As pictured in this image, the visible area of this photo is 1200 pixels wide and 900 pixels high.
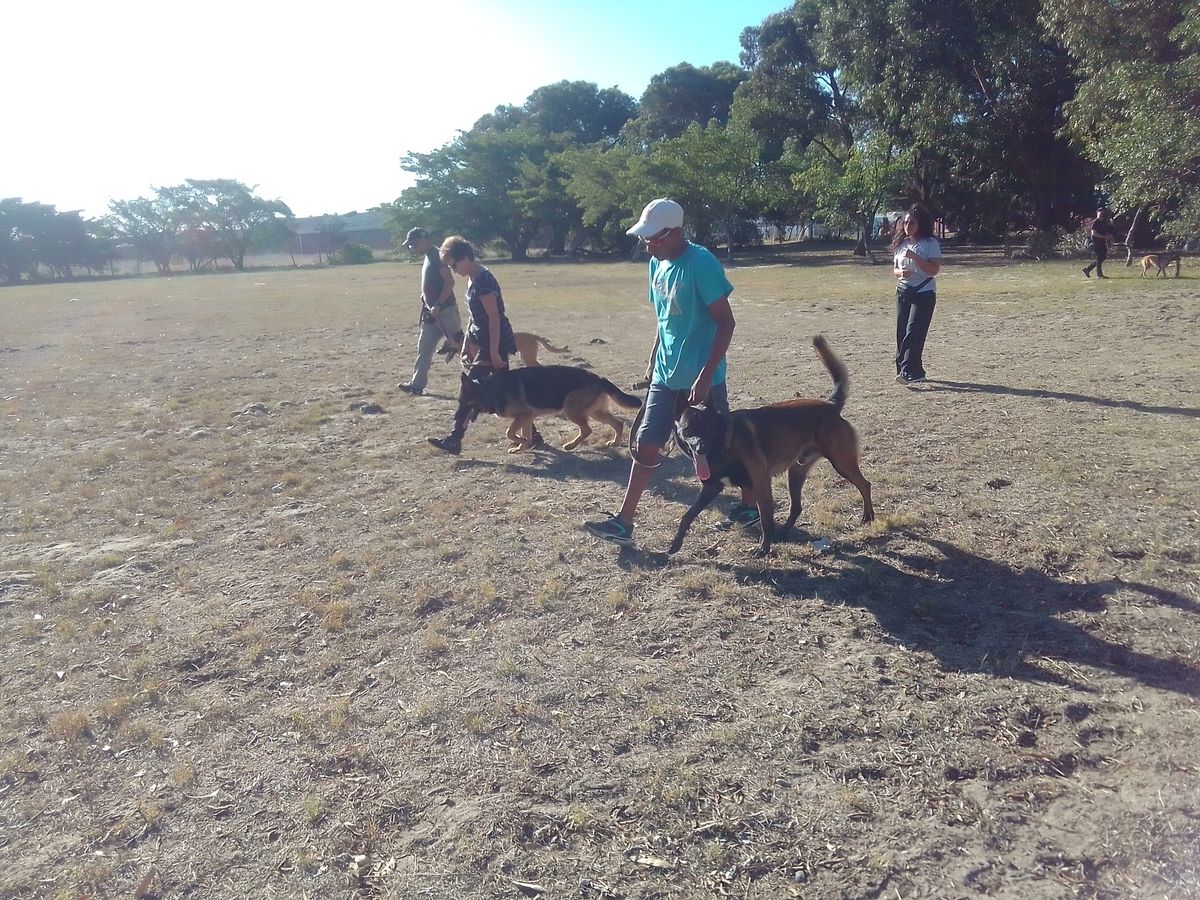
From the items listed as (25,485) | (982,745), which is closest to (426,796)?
(982,745)

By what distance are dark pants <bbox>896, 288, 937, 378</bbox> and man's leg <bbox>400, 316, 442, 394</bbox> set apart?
5453 mm

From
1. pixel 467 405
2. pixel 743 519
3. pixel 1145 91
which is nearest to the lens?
pixel 743 519

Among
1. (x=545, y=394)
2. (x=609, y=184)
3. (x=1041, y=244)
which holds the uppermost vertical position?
(x=609, y=184)

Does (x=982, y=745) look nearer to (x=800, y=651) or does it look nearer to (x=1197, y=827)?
(x=1197, y=827)

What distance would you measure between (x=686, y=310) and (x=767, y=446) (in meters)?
0.96

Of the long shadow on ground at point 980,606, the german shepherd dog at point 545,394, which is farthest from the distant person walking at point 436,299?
the long shadow on ground at point 980,606

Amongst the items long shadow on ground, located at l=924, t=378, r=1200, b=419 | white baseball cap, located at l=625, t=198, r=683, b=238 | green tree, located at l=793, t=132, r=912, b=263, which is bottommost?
long shadow on ground, located at l=924, t=378, r=1200, b=419

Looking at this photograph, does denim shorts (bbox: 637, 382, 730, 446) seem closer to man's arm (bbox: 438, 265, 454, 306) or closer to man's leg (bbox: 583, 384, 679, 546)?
man's leg (bbox: 583, 384, 679, 546)

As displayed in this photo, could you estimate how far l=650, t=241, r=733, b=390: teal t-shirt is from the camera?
174 inches

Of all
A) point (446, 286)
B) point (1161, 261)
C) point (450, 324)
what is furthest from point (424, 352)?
point (1161, 261)

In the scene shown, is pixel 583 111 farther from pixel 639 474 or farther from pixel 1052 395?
pixel 639 474

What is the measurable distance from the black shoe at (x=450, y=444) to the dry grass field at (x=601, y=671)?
111 mm

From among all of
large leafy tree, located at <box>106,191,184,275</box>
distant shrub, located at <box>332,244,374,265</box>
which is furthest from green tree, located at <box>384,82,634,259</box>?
large leafy tree, located at <box>106,191,184,275</box>

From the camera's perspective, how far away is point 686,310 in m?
4.53
